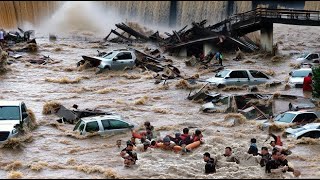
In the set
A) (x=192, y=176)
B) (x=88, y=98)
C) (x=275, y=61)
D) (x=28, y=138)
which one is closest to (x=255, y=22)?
(x=275, y=61)

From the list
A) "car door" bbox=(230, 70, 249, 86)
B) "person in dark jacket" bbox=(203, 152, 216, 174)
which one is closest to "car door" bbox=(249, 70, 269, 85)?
"car door" bbox=(230, 70, 249, 86)

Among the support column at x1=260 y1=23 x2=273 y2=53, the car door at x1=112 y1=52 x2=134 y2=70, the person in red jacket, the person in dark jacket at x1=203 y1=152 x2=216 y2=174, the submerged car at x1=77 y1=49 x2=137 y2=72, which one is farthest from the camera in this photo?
the support column at x1=260 y1=23 x2=273 y2=53

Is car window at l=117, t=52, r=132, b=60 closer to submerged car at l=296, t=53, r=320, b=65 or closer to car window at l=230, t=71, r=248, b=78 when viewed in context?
car window at l=230, t=71, r=248, b=78

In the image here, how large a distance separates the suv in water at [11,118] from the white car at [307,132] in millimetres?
8699

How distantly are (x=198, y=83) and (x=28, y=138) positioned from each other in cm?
1146

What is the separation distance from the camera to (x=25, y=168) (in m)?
16.8

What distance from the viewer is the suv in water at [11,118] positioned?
18547 millimetres

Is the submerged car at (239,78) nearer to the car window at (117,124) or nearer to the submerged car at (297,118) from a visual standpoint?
the submerged car at (297,118)

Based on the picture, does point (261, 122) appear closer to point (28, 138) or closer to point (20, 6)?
point (28, 138)

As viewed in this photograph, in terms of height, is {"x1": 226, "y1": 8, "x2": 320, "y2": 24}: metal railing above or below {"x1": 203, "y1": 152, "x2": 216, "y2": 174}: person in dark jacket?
above

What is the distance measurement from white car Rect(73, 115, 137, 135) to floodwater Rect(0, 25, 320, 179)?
241mm

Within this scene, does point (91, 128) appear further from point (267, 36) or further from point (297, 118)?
point (267, 36)

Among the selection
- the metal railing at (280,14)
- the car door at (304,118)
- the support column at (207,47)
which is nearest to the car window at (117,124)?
the car door at (304,118)

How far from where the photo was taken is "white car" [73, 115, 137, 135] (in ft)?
63.9
